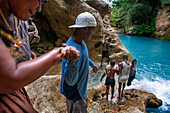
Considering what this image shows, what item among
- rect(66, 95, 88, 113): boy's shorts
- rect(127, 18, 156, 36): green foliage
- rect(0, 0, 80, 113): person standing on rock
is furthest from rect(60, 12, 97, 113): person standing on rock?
rect(127, 18, 156, 36): green foliage

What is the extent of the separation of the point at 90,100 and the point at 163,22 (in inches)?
888

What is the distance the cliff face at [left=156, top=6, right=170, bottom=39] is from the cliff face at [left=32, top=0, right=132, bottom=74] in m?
15.5

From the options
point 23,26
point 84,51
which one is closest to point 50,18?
point 84,51

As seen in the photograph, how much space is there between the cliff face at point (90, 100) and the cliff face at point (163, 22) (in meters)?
18.7

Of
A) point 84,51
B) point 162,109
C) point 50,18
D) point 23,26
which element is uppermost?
point 50,18

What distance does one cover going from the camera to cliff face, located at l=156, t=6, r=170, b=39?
61.1 ft

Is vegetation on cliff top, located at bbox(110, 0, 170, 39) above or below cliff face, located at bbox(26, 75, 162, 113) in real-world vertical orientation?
above

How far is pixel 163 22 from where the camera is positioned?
19.7 metres

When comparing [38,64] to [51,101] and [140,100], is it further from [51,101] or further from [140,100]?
[140,100]

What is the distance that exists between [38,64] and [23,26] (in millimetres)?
361

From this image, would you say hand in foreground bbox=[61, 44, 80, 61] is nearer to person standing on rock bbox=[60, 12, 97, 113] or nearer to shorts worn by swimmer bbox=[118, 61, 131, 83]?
person standing on rock bbox=[60, 12, 97, 113]

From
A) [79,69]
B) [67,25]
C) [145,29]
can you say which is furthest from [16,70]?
[145,29]

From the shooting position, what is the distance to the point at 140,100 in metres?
3.51

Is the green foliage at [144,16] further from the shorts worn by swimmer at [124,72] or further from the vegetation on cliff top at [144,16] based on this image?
the shorts worn by swimmer at [124,72]
